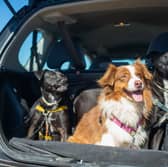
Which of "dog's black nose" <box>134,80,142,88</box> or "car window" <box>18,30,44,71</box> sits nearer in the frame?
"dog's black nose" <box>134,80,142,88</box>

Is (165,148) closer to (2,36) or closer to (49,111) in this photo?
(49,111)

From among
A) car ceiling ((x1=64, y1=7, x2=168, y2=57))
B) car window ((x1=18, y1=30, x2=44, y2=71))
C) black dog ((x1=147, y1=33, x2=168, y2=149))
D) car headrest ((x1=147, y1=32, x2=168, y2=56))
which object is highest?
car window ((x1=18, y1=30, x2=44, y2=71))

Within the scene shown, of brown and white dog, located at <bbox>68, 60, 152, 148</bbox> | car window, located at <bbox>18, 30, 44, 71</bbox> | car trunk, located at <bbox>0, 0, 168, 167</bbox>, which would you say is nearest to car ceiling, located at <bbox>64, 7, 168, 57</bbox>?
car trunk, located at <bbox>0, 0, 168, 167</bbox>

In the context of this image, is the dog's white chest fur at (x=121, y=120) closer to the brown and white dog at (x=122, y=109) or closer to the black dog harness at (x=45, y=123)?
the brown and white dog at (x=122, y=109)

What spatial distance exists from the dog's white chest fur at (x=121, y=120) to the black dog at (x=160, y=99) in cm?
13

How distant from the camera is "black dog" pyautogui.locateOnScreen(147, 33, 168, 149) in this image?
3.37 meters

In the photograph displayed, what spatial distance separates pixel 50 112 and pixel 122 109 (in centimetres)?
84

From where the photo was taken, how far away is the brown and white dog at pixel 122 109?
3.27 meters

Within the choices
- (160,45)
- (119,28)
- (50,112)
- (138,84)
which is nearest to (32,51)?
(50,112)

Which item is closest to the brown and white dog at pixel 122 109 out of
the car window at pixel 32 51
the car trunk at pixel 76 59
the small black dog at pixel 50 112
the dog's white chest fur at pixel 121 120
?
the dog's white chest fur at pixel 121 120

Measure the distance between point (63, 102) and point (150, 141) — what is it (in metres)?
0.97

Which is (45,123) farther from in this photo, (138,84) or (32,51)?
(138,84)

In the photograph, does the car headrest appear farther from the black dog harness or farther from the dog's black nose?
the black dog harness

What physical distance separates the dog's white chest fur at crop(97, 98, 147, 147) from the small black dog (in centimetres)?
65
